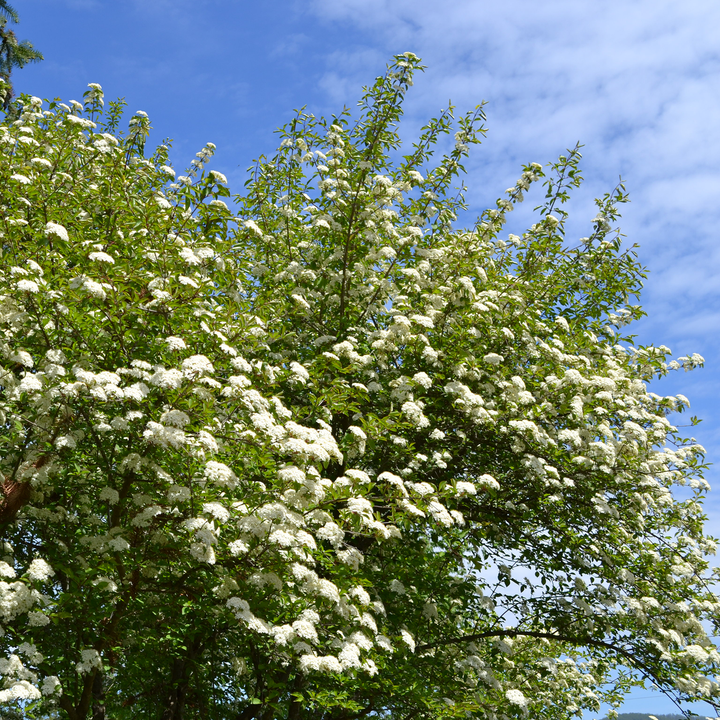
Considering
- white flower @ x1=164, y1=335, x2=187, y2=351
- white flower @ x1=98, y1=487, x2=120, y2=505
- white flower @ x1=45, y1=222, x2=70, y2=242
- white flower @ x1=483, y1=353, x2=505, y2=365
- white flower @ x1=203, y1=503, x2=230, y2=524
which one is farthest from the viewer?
white flower @ x1=483, y1=353, x2=505, y2=365

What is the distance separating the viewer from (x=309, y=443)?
642cm

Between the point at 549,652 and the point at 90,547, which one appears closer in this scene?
the point at 90,547

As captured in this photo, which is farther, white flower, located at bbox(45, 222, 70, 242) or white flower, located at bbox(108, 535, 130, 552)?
white flower, located at bbox(45, 222, 70, 242)

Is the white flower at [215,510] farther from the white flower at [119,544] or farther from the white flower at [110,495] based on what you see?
the white flower at [110,495]

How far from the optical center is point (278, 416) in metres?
7.34

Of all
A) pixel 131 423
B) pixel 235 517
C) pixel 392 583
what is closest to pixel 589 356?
pixel 392 583

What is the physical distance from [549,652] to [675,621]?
7.44 meters

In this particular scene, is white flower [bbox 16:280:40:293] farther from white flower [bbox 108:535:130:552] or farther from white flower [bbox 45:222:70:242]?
white flower [bbox 108:535:130:552]

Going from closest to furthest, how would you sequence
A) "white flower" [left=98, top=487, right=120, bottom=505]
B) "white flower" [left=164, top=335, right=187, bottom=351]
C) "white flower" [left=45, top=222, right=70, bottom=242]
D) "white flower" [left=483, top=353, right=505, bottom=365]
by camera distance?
"white flower" [left=164, top=335, right=187, bottom=351] → "white flower" [left=45, top=222, right=70, bottom=242] → "white flower" [left=98, top=487, right=120, bottom=505] → "white flower" [left=483, top=353, right=505, bottom=365]

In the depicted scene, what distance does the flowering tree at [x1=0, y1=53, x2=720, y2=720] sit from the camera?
6.37 meters

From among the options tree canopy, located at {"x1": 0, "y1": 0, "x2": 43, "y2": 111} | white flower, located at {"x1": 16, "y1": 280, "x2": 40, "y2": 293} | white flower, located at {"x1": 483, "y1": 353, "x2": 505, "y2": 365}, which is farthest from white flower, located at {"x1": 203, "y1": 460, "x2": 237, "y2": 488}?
tree canopy, located at {"x1": 0, "y1": 0, "x2": 43, "y2": 111}

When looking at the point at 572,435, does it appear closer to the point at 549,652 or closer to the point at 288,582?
the point at 288,582

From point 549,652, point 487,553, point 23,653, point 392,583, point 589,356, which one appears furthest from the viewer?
point 549,652

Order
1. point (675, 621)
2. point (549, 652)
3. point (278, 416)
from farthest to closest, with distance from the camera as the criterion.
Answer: point (549, 652)
point (675, 621)
point (278, 416)
